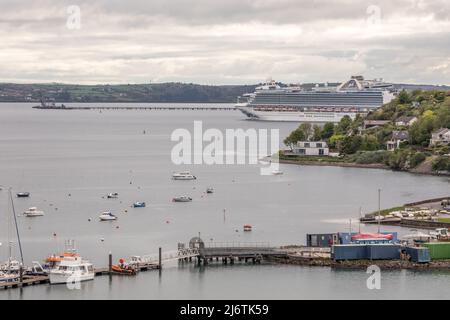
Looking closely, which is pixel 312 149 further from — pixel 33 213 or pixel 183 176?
pixel 33 213

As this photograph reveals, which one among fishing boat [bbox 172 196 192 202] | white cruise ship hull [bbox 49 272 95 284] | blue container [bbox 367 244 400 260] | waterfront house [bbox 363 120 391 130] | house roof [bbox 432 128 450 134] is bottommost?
white cruise ship hull [bbox 49 272 95 284]

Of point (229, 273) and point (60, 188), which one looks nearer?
point (229, 273)

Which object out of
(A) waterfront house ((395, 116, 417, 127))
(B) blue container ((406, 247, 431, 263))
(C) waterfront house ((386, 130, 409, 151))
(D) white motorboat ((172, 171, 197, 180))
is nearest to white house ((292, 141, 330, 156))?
(C) waterfront house ((386, 130, 409, 151))

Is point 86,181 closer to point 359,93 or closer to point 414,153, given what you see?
point 414,153

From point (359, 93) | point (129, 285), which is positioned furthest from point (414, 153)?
point (359, 93)

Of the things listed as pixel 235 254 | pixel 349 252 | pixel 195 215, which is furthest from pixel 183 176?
pixel 349 252

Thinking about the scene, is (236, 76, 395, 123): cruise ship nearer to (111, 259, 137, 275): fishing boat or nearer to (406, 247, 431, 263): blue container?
(406, 247, 431, 263): blue container

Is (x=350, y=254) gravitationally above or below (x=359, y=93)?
below
